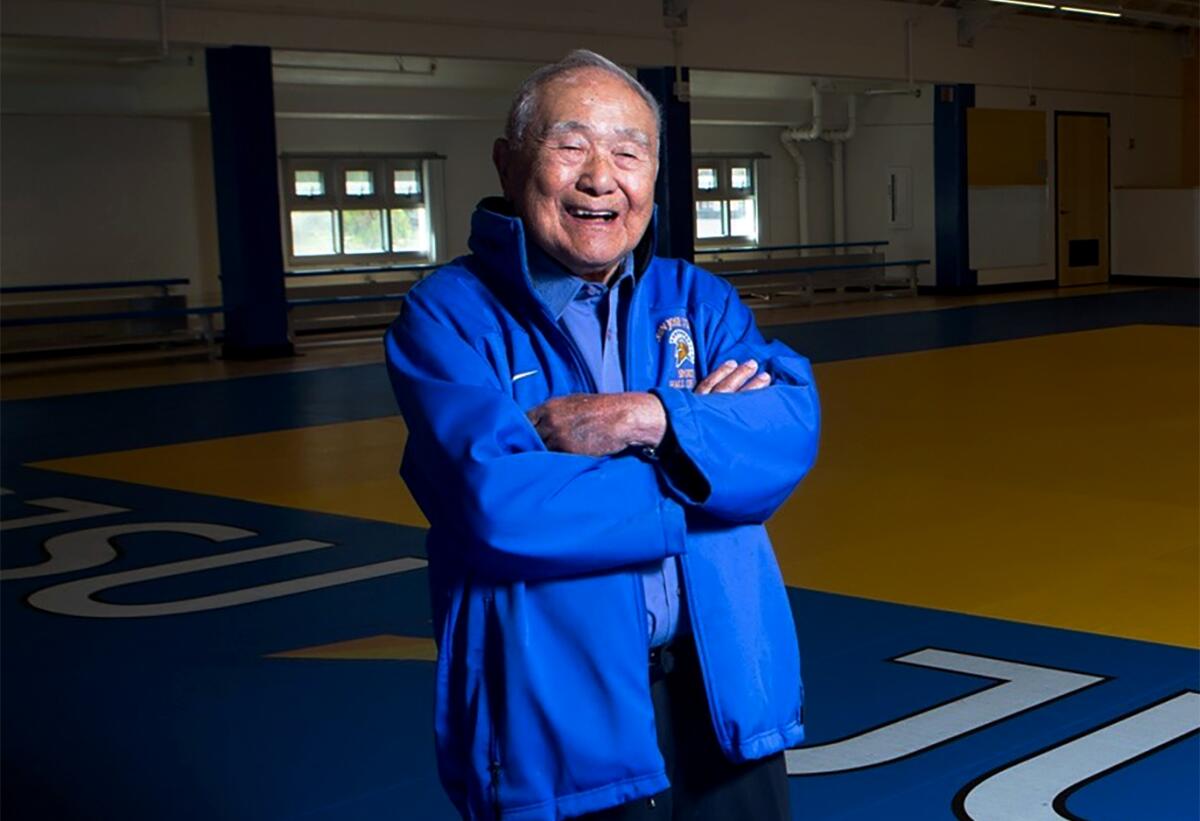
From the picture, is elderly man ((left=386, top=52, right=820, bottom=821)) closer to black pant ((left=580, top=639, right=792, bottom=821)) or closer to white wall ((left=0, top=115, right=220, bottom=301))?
black pant ((left=580, top=639, right=792, bottom=821))

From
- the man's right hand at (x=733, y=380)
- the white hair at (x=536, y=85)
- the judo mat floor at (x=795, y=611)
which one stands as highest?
the white hair at (x=536, y=85)

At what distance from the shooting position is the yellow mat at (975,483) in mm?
5145

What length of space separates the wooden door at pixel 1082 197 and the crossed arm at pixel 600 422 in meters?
21.0

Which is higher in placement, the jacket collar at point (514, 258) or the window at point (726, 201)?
the window at point (726, 201)

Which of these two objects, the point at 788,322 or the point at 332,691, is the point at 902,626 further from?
the point at 788,322

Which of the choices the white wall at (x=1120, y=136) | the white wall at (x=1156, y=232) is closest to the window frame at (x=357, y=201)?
the white wall at (x=1120, y=136)

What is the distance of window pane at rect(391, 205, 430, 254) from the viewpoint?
761 inches

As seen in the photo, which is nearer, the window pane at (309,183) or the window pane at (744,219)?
the window pane at (309,183)

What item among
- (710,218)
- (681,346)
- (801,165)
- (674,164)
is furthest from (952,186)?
(681,346)

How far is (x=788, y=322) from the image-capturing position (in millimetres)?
16641

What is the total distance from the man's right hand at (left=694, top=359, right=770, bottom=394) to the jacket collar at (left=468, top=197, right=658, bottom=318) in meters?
0.16

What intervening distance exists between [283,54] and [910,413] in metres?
8.36

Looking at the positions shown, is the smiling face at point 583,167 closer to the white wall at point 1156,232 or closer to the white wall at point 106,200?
the white wall at point 106,200

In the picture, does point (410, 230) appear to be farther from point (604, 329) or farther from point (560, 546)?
point (560, 546)
